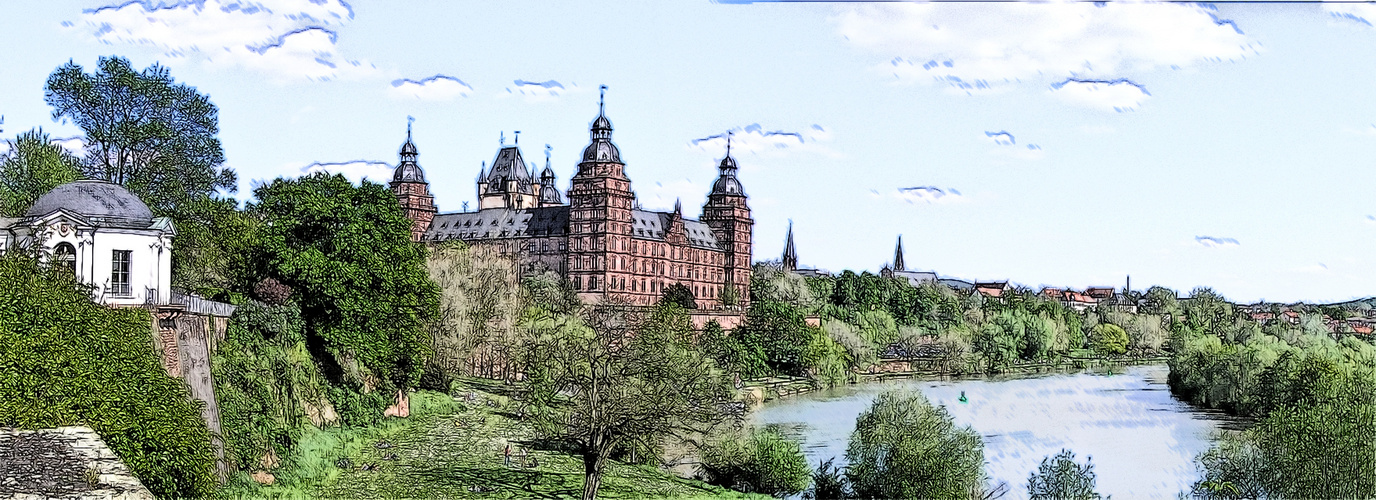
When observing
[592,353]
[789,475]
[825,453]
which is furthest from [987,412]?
[592,353]

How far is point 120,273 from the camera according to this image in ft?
66.2

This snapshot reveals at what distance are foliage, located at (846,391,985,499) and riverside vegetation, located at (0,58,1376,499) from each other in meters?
0.04

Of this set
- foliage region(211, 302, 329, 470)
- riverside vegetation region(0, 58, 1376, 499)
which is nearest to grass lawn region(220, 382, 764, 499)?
riverside vegetation region(0, 58, 1376, 499)

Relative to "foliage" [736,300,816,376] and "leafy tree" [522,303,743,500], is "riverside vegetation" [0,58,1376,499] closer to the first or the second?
"leafy tree" [522,303,743,500]

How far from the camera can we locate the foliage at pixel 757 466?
23031mm

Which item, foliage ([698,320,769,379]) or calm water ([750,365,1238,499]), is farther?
foliage ([698,320,769,379])

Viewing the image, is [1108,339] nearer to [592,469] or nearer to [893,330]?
[893,330]

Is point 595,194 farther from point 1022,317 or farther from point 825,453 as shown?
point 825,453

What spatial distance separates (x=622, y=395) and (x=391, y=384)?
9452mm

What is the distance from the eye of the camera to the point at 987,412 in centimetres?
3975

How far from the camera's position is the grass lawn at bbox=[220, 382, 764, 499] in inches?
795

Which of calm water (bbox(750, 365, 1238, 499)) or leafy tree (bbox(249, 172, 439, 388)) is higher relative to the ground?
leafy tree (bbox(249, 172, 439, 388))

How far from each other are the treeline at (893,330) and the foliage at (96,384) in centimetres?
2218

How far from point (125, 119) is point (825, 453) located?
17.8 m
